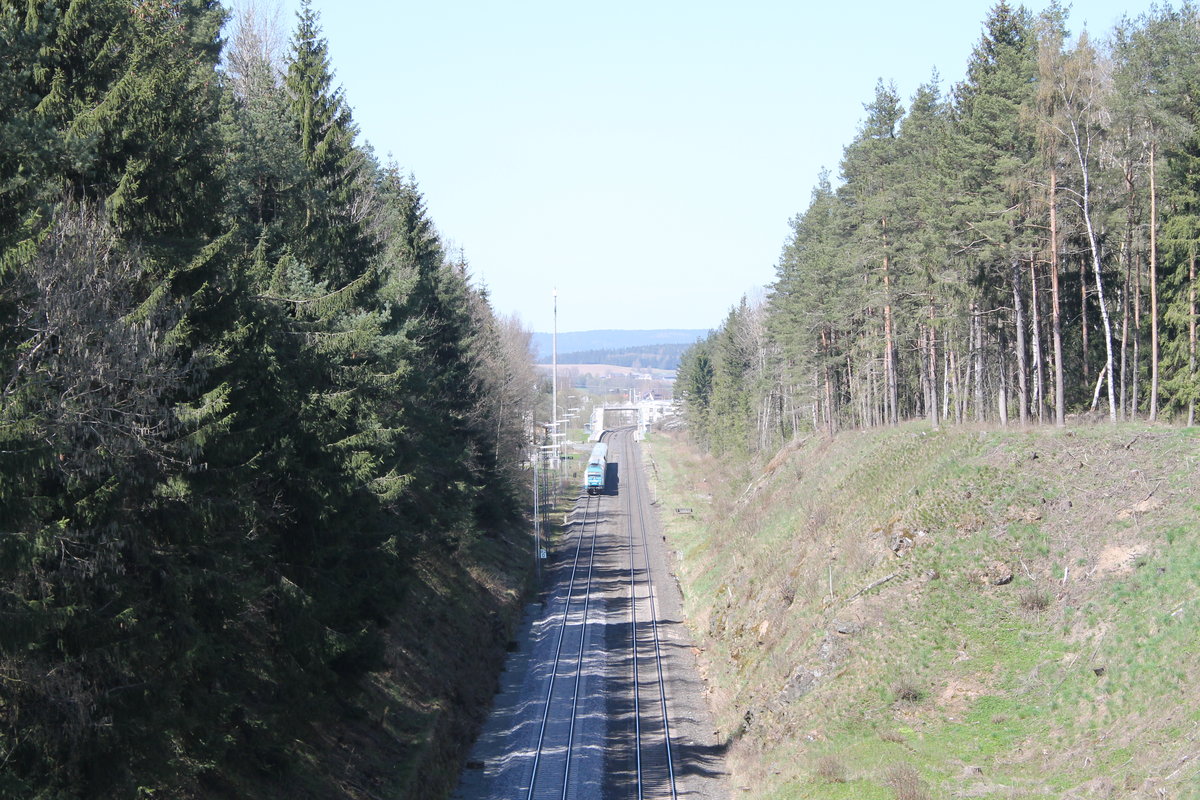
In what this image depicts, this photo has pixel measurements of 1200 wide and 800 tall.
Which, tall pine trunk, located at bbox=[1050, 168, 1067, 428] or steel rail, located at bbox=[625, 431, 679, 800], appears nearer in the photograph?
steel rail, located at bbox=[625, 431, 679, 800]

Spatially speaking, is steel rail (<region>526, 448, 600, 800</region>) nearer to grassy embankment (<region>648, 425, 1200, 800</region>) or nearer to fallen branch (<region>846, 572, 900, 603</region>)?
grassy embankment (<region>648, 425, 1200, 800</region>)

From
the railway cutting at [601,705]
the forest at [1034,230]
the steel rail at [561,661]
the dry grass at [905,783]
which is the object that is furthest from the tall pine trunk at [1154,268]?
the steel rail at [561,661]

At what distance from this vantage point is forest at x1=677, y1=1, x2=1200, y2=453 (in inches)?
1193

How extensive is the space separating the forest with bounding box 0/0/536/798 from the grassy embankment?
9848mm

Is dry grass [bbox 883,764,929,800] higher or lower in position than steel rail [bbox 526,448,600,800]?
higher

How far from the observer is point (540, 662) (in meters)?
32.3

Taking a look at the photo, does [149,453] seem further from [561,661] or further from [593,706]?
[561,661]

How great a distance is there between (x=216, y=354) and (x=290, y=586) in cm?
471

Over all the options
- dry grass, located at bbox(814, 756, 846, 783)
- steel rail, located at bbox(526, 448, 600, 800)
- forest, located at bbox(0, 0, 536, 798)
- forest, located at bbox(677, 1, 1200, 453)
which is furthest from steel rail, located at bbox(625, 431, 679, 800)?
forest, located at bbox(677, 1, 1200, 453)

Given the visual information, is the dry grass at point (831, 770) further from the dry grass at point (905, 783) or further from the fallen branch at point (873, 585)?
the fallen branch at point (873, 585)

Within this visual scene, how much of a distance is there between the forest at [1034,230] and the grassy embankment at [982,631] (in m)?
6.07

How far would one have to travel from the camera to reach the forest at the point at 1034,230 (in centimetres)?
3030

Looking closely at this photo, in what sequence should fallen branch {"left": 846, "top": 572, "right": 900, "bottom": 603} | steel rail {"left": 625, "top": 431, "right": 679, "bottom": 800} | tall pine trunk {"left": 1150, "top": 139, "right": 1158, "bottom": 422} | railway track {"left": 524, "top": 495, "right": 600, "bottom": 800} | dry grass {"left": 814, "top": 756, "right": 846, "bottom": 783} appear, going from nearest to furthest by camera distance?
dry grass {"left": 814, "top": 756, "right": 846, "bottom": 783}
railway track {"left": 524, "top": 495, "right": 600, "bottom": 800}
steel rail {"left": 625, "top": 431, "right": 679, "bottom": 800}
fallen branch {"left": 846, "top": 572, "right": 900, "bottom": 603}
tall pine trunk {"left": 1150, "top": 139, "right": 1158, "bottom": 422}

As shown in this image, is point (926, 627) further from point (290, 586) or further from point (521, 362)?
point (521, 362)
